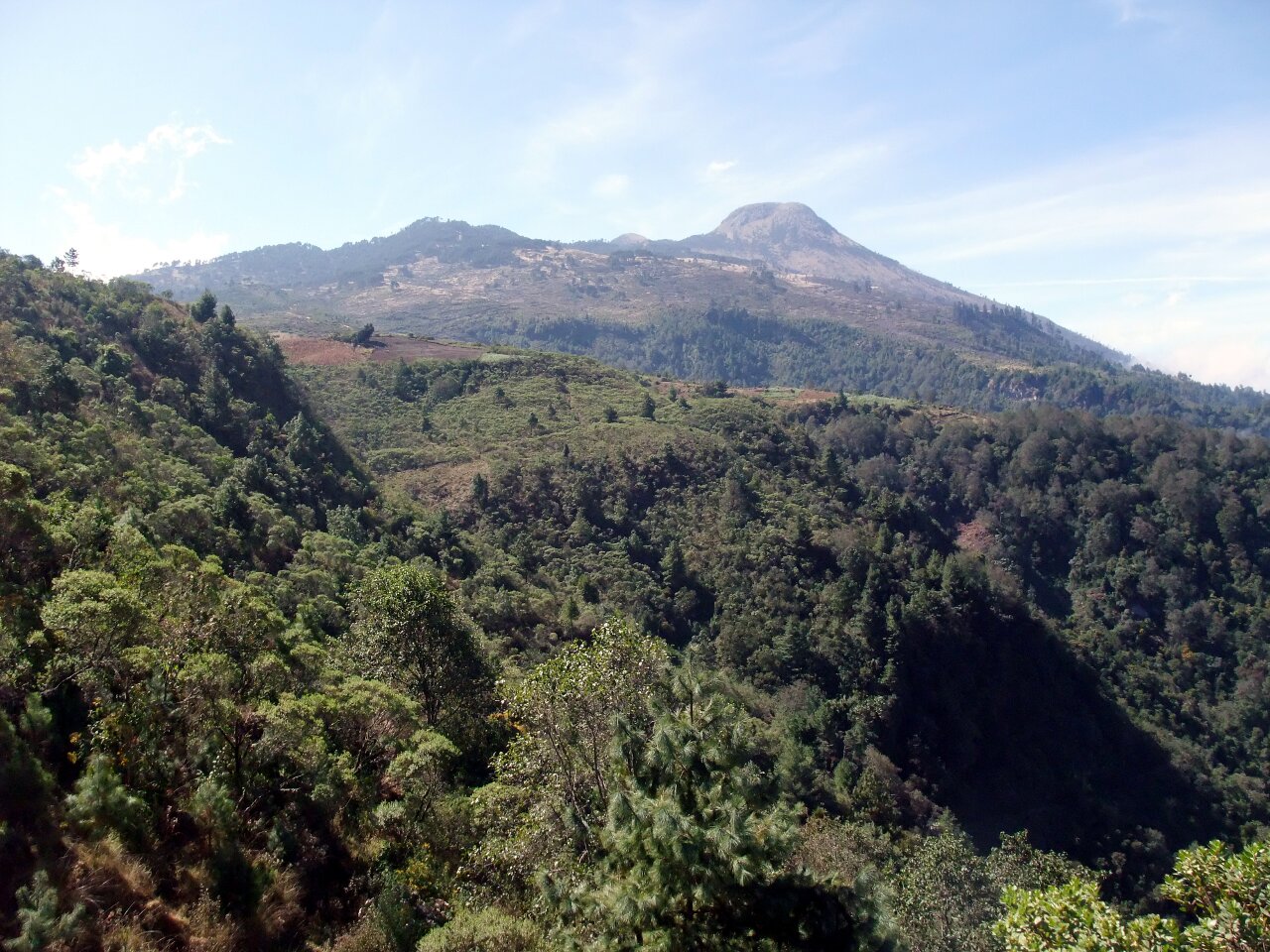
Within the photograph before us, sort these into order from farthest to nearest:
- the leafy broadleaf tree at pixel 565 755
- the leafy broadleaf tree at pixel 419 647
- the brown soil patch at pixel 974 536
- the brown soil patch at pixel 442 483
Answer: the brown soil patch at pixel 974 536
the brown soil patch at pixel 442 483
the leafy broadleaf tree at pixel 419 647
the leafy broadleaf tree at pixel 565 755

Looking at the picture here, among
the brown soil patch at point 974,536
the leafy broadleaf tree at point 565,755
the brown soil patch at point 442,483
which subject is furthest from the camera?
the brown soil patch at point 974,536

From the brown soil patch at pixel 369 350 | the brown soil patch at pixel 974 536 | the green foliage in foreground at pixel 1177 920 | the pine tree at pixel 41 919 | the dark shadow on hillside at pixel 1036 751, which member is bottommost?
the dark shadow on hillside at pixel 1036 751

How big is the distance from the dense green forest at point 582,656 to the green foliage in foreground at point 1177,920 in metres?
0.08

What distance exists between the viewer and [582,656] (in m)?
14.8

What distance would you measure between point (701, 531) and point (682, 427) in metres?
16.4

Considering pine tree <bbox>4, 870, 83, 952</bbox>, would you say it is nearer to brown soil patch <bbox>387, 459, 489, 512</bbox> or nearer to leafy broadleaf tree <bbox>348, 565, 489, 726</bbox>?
leafy broadleaf tree <bbox>348, 565, 489, 726</bbox>

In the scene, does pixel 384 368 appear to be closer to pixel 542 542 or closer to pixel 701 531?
pixel 542 542

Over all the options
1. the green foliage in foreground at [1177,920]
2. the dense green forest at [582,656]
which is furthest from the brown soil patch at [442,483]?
the green foliage in foreground at [1177,920]

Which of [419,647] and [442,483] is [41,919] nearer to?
[419,647]

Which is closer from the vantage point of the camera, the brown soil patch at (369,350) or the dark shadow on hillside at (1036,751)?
the dark shadow on hillside at (1036,751)

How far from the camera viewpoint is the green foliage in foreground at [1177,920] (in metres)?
8.79

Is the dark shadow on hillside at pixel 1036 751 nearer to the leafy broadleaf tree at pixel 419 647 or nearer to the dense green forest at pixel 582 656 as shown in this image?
the dense green forest at pixel 582 656

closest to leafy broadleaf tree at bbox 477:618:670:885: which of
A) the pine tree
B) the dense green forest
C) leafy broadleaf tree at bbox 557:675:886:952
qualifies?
the dense green forest

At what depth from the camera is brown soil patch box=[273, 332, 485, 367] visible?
8325cm
